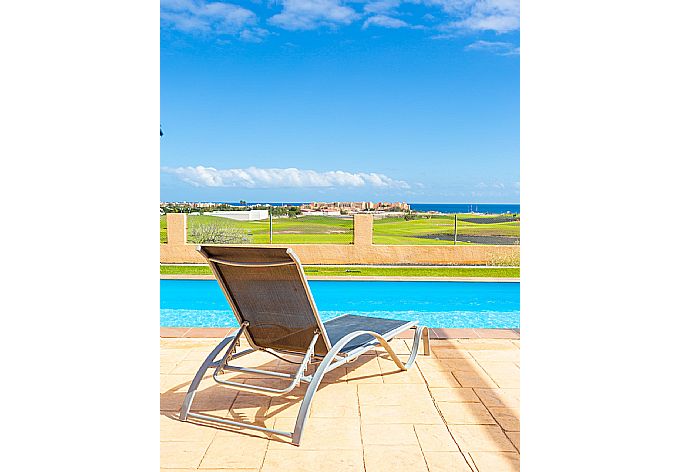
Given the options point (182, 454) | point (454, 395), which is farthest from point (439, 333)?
point (182, 454)

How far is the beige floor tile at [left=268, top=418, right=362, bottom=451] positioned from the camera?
2.97 meters

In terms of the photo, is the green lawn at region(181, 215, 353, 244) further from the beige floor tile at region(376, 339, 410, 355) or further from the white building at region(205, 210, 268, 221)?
the beige floor tile at region(376, 339, 410, 355)

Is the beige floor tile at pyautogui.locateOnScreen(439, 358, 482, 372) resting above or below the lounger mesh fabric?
below

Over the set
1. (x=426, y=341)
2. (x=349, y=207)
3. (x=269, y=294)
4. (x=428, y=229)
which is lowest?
(x=426, y=341)

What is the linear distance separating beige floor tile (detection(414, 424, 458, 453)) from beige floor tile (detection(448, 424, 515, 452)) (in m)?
0.04

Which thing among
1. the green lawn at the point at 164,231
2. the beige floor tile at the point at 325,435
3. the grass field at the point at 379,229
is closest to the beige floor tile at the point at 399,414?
the beige floor tile at the point at 325,435

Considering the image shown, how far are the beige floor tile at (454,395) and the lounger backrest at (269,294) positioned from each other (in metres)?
0.79

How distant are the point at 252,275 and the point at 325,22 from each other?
21981 mm

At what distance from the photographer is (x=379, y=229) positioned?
55.1 feet

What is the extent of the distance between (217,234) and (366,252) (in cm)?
435

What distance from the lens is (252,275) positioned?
3469 mm

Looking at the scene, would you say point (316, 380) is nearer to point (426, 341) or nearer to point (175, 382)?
point (175, 382)

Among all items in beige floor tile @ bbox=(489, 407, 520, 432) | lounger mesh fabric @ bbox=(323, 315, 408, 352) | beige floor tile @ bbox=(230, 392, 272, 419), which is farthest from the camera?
lounger mesh fabric @ bbox=(323, 315, 408, 352)

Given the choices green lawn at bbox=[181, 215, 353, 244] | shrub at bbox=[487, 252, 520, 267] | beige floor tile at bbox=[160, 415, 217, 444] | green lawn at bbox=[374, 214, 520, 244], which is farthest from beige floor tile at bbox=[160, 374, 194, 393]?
green lawn at bbox=[374, 214, 520, 244]
